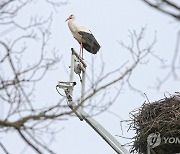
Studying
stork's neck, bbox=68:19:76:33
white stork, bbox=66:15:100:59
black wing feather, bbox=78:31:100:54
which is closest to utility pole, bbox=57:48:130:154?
white stork, bbox=66:15:100:59

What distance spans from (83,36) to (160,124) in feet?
5.04

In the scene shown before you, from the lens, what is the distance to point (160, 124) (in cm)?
714

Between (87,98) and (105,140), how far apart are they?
213 cm

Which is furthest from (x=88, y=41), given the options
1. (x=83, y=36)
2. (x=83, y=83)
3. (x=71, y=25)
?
(x=83, y=83)

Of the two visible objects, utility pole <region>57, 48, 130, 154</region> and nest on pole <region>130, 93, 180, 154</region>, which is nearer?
utility pole <region>57, 48, 130, 154</region>

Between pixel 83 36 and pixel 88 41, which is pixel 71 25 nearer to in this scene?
pixel 83 36

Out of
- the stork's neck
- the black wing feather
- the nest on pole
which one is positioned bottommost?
the nest on pole

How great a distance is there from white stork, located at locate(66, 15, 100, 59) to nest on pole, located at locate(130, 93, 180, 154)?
48.0 inches

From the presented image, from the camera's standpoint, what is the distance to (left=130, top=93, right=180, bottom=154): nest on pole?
23.0 ft

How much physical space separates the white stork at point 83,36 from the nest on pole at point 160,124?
122 cm

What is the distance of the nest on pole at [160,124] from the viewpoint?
7.01 m

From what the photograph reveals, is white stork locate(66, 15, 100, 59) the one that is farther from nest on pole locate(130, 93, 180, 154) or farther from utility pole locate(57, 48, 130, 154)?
nest on pole locate(130, 93, 180, 154)

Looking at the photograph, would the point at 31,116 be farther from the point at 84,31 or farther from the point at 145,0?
the point at 84,31

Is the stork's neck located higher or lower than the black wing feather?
higher
